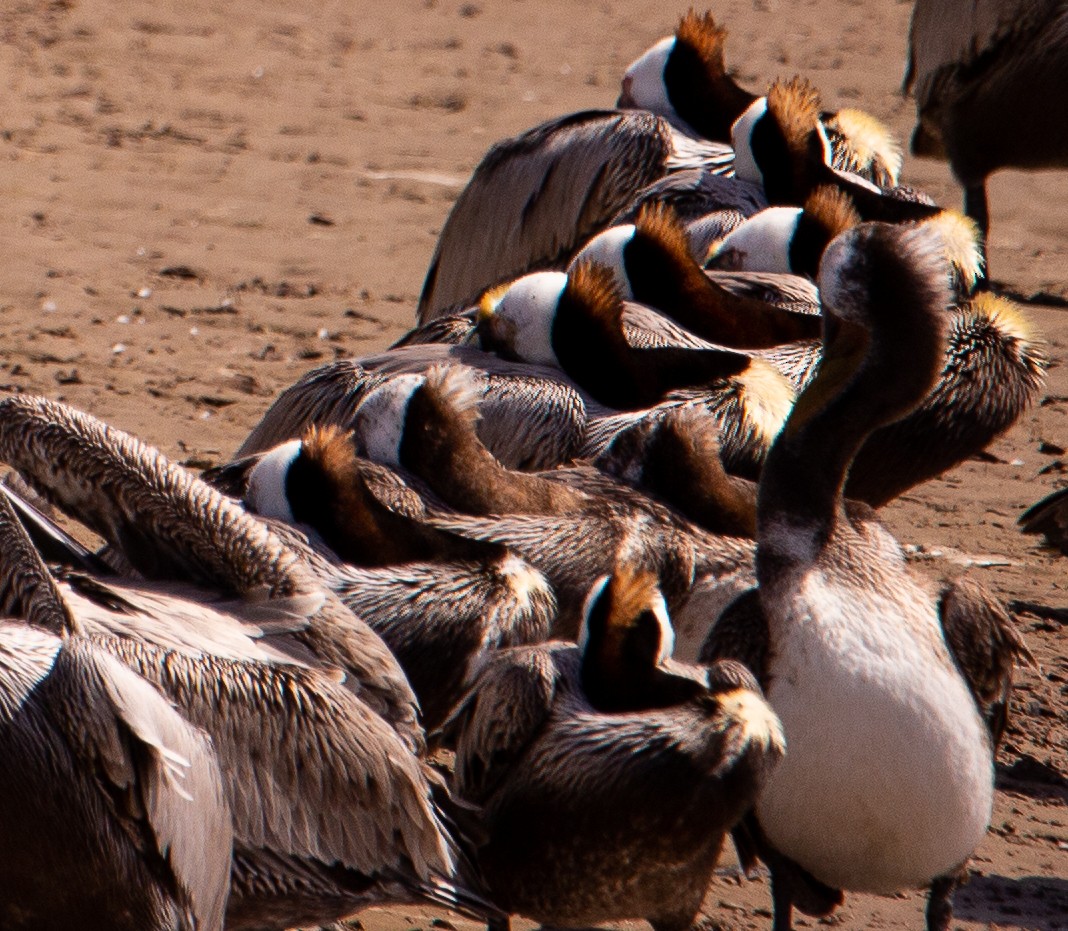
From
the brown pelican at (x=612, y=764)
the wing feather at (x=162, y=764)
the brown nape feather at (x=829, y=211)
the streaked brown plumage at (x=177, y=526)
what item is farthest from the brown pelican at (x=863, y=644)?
the brown nape feather at (x=829, y=211)

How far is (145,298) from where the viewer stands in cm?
725

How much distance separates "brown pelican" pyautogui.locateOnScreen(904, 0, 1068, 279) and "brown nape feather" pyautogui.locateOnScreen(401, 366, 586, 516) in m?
3.68

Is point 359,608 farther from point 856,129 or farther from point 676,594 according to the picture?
point 856,129

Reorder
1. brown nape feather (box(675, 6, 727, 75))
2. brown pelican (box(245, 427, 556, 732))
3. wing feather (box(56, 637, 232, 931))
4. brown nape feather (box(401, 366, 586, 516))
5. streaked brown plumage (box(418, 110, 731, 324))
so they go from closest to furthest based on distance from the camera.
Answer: wing feather (box(56, 637, 232, 931))
brown pelican (box(245, 427, 556, 732))
brown nape feather (box(401, 366, 586, 516))
streaked brown plumage (box(418, 110, 731, 324))
brown nape feather (box(675, 6, 727, 75))

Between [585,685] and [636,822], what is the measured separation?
1.01 feet

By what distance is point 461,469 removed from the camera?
404 centimetres

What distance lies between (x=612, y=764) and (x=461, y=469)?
0.98m

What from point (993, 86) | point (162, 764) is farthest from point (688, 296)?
point (993, 86)

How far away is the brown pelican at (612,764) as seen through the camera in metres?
3.20

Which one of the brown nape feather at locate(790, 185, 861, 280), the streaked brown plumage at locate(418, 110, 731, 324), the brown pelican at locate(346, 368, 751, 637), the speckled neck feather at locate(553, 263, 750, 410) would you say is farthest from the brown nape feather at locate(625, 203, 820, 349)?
the streaked brown plumage at locate(418, 110, 731, 324)

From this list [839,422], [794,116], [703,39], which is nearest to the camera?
[839,422]

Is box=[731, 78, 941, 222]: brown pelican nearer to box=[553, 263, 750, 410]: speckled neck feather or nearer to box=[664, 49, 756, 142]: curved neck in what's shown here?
box=[664, 49, 756, 142]: curved neck

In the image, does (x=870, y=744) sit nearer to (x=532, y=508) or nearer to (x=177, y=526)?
(x=532, y=508)

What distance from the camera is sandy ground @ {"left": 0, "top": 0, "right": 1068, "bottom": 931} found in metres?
5.50
